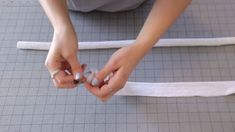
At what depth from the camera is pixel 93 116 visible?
0.62m

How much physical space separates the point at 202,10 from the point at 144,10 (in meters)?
0.16

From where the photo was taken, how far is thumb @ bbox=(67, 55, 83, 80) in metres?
0.52

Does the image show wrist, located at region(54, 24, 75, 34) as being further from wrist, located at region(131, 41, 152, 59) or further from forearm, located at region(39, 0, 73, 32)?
wrist, located at region(131, 41, 152, 59)

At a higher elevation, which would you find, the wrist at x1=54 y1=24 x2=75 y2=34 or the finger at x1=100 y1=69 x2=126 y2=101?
the wrist at x1=54 y1=24 x2=75 y2=34

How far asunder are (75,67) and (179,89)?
253mm

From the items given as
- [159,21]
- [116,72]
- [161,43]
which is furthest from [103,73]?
[161,43]

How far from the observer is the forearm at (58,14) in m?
0.53

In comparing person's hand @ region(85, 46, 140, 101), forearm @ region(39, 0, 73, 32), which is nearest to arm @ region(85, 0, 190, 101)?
person's hand @ region(85, 46, 140, 101)

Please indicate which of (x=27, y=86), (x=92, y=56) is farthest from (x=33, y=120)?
(x=92, y=56)

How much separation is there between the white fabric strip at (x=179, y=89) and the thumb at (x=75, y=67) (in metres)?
0.14

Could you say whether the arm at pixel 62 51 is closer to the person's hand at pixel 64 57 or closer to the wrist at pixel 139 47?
the person's hand at pixel 64 57

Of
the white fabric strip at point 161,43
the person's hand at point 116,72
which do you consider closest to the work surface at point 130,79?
the white fabric strip at point 161,43

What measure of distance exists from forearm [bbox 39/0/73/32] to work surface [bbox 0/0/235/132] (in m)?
0.17

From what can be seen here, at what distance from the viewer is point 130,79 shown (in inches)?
26.3
